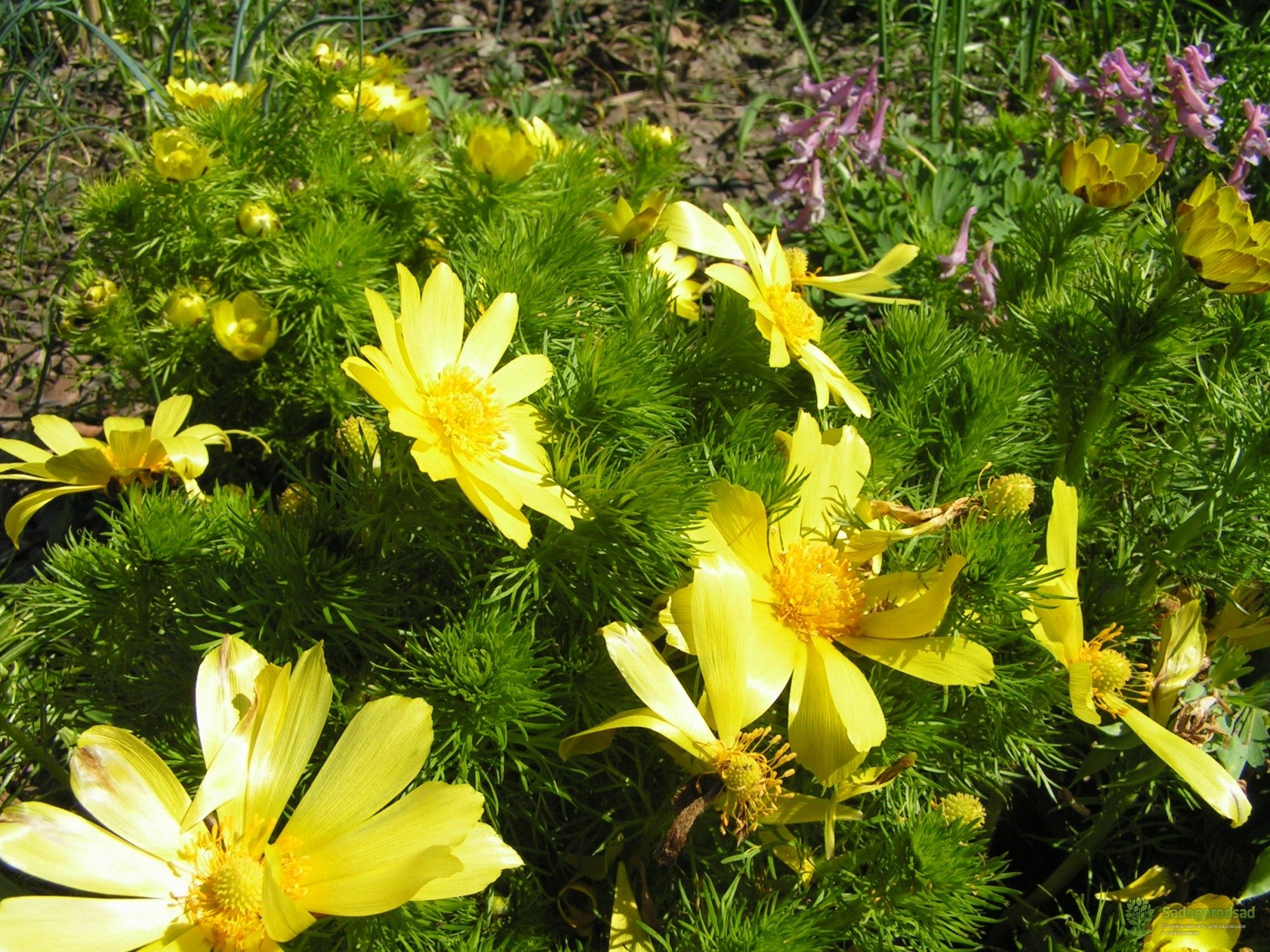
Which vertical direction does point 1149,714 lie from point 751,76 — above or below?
below

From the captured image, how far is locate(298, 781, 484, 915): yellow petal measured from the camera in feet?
3.10

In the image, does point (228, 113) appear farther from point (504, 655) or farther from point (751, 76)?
point (751, 76)

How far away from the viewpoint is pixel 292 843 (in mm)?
1059

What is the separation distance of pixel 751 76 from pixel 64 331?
226 cm

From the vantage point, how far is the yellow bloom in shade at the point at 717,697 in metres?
1.12

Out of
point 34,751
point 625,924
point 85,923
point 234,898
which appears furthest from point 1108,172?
point 34,751

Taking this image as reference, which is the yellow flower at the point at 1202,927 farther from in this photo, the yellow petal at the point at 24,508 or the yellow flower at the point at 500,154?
the yellow petal at the point at 24,508

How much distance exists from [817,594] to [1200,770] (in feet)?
1.76

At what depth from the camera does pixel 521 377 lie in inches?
52.0

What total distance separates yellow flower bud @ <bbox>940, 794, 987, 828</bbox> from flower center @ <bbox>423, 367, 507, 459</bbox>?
2.49 feet

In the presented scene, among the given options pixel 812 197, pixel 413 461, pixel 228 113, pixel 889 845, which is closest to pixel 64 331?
pixel 228 113

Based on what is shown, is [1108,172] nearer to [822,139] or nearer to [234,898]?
[822,139]

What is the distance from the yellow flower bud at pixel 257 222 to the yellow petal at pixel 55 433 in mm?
451

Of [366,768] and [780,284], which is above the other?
[780,284]
